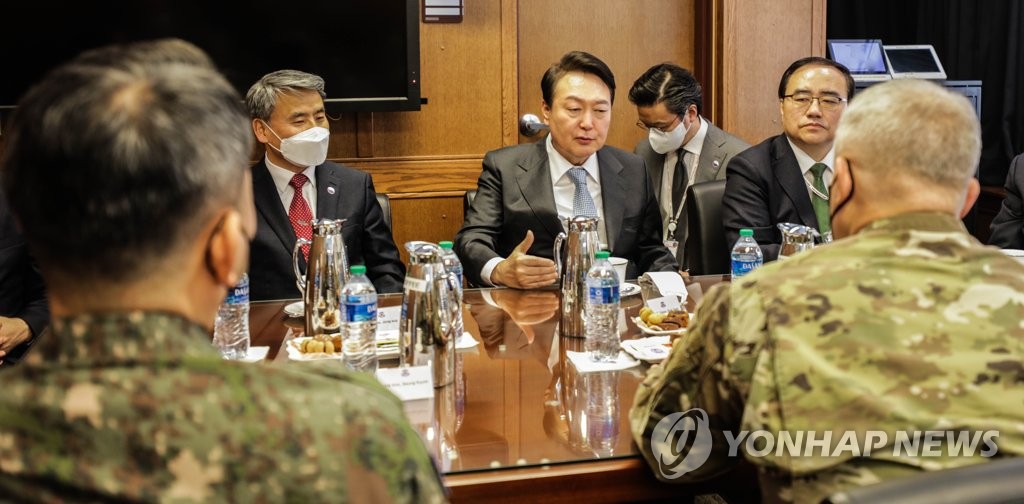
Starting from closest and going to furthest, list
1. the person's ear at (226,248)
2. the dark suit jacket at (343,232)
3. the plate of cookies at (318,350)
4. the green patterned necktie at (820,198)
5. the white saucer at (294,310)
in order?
1. the person's ear at (226,248)
2. the plate of cookies at (318,350)
3. the white saucer at (294,310)
4. the dark suit jacket at (343,232)
5. the green patterned necktie at (820,198)

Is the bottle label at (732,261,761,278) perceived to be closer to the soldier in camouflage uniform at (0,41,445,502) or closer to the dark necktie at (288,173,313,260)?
the dark necktie at (288,173,313,260)

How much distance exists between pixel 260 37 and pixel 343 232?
5.22 feet

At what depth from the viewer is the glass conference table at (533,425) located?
139 cm

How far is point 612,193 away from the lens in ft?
10.6

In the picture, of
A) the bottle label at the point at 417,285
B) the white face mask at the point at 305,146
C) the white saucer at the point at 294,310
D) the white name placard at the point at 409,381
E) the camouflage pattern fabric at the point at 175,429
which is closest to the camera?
the camouflage pattern fabric at the point at 175,429

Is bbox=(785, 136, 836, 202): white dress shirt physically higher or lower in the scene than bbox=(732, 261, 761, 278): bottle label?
higher

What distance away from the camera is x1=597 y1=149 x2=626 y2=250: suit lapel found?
3193 mm

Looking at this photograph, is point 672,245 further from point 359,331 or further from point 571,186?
point 359,331

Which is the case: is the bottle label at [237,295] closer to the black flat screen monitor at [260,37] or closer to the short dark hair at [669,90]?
the black flat screen monitor at [260,37]

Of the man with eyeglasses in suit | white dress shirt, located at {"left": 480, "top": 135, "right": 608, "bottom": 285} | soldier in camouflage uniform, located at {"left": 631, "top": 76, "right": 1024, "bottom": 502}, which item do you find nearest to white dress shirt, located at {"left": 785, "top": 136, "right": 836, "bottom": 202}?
the man with eyeglasses in suit

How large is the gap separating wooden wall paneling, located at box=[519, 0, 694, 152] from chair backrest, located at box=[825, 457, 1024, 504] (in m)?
3.86

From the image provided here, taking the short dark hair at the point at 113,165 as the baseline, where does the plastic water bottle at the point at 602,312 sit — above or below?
below

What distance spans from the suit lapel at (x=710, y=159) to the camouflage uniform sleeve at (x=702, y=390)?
9.30ft

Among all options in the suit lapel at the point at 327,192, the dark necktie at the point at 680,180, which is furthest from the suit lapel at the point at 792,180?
the suit lapel at the point at 327,192
